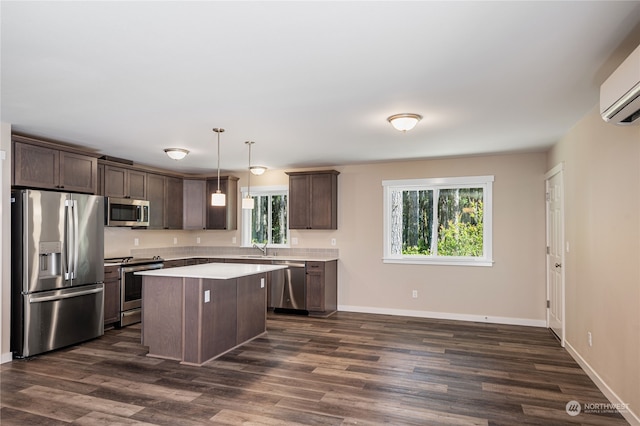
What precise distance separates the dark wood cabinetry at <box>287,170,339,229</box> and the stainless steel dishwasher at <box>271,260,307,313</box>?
0.75 metres

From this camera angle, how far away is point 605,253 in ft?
10.8

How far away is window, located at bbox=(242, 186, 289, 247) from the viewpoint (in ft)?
24.1

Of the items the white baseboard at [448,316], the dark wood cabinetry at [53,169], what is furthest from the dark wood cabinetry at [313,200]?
the dark wood cabinetry at [53,169]

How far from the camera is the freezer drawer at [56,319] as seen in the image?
4.16m

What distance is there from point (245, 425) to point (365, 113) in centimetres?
273

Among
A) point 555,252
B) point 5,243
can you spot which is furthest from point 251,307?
point 555,252

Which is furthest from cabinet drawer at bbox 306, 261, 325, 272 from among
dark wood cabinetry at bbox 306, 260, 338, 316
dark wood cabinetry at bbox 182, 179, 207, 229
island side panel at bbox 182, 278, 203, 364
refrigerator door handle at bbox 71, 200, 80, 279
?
refrigerator door handle at bbox 71, 200, 80, 279

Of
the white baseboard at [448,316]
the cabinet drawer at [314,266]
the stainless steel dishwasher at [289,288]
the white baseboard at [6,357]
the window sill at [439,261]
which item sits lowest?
the white baseboard at [448,316]

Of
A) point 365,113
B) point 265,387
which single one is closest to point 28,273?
point 265,387

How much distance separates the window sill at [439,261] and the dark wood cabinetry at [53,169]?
431 centimetres

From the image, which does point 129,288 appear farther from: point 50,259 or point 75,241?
point 50,259

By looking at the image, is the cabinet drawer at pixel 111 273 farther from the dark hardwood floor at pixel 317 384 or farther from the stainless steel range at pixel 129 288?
the dark hardwood floor at pixel 317 384

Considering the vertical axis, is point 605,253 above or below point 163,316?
above

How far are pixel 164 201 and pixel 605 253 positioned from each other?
20.0 feet
